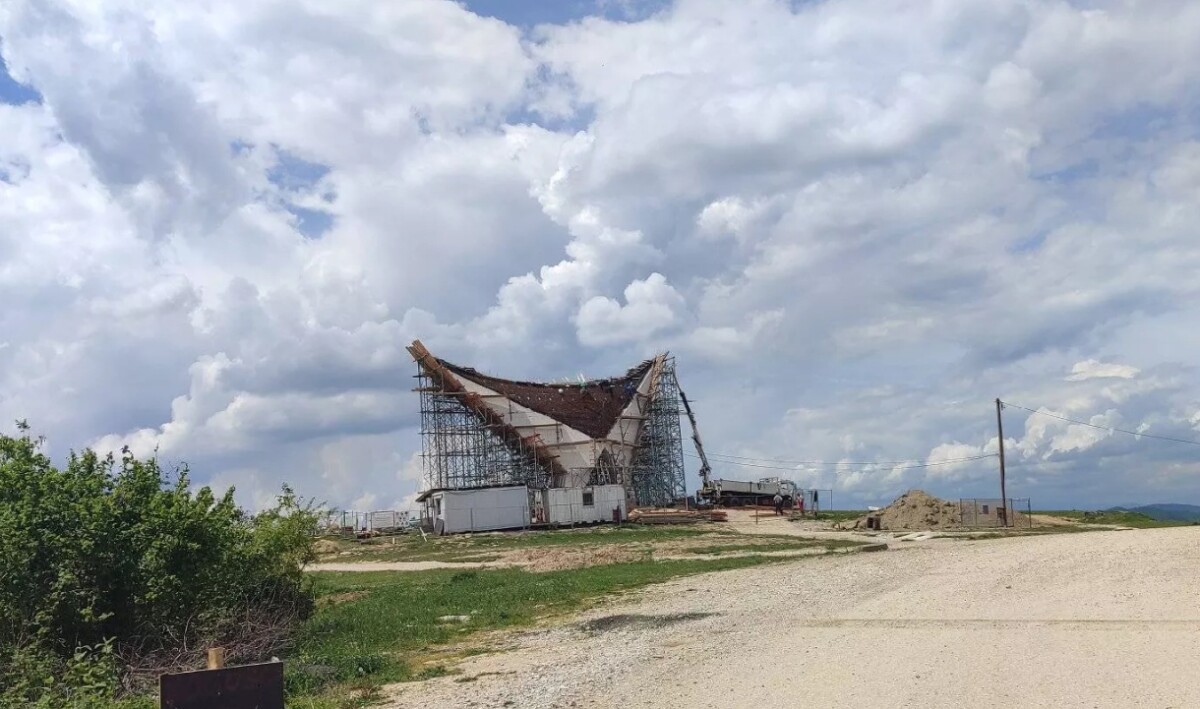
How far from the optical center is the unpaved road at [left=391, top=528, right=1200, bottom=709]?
12117 mm

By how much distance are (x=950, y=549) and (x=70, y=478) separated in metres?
27.2

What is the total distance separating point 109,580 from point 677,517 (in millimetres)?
57683

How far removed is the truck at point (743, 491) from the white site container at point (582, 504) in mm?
17988

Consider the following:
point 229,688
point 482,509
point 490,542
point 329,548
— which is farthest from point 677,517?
point 229,688

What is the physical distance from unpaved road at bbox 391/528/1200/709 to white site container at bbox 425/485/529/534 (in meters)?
44.1

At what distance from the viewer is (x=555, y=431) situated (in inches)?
3425

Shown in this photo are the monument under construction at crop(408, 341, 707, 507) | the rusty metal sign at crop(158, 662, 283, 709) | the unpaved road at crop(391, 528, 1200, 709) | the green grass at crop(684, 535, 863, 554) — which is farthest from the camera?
the monument under construction at crop(408, 341, 707, 507)

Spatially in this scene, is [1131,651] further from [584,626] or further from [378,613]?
[378,613]

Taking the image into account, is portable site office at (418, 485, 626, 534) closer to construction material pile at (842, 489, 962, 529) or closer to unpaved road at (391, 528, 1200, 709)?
construction material pile at (842, 489, 962, 529)

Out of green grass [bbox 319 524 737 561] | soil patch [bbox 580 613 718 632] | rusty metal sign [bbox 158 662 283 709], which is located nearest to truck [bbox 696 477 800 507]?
green grass [bbox 319 524 737 561]

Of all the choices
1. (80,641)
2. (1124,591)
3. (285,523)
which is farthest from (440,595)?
(1124,591)

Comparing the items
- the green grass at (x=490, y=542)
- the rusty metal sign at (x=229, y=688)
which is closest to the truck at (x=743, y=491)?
the green grass at (x=490, y=542)

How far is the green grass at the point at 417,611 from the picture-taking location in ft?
51.4

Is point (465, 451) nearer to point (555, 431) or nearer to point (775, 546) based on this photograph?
point (555, 431)
